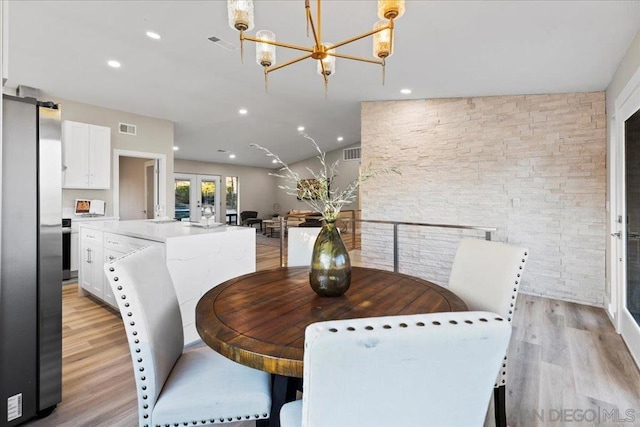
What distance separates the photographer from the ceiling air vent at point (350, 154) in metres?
10.3

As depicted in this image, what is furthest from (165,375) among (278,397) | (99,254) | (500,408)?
(99,254)

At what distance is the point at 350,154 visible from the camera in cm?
1051

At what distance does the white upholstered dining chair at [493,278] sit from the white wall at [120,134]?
5.66 metres

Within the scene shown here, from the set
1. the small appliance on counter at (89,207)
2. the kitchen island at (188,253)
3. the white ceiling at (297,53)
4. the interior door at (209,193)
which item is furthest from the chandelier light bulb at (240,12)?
the interior door at (209,193)

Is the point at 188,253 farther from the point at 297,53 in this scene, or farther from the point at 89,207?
the point at 89,207

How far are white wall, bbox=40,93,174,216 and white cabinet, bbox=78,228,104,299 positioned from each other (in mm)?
1704

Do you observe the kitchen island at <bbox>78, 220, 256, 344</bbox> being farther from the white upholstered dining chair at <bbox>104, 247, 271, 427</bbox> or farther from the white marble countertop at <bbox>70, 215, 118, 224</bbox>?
the white marble countertop at <bbox>70, 215, 118, 224</bbox>

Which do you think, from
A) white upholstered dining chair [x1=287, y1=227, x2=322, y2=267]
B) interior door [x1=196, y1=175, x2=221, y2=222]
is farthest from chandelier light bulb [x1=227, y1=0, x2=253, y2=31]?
interior door [x1=196, y1=175, x2=221, y2=222]

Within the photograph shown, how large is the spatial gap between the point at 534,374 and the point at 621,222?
68.7 inches

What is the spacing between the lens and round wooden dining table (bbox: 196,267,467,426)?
961mm

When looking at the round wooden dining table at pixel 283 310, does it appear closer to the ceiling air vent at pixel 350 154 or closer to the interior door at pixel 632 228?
the interior door at pixel 632 228

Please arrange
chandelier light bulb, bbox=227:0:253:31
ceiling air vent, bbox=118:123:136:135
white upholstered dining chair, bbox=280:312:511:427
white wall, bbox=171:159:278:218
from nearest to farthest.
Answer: white upholstered dining chair, bbox=280:312:511:427 < chandelier light bulb, bbox=227:0:253:31 < ceiling air vent, bbox=118:123:136:135 < white wall, bbox=171:159:278:218

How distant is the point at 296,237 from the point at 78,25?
3249 mm

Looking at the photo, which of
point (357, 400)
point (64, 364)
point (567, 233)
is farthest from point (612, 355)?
point (64, 364)
